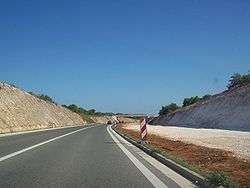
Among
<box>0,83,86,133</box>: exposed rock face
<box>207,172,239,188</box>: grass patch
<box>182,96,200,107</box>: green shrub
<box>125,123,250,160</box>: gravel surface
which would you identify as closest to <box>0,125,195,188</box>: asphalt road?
<box>207,172,239,188</box>: grass patch

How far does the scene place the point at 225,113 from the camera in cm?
8269

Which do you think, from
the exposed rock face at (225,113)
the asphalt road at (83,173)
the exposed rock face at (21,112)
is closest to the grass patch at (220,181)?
the asphalt road at (83,173)

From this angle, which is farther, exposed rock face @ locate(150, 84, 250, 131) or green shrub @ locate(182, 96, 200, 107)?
green shrub @ locate(182, 96, 200, 107)

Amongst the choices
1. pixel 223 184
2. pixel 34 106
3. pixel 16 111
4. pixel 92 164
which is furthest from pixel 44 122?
pixel 223 184

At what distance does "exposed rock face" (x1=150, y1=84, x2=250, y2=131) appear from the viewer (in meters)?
73.2

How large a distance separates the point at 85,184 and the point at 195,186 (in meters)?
2.55

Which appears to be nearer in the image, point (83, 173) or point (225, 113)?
point (83, 173)

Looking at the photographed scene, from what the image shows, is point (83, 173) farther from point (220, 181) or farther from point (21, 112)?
point (21, 112)

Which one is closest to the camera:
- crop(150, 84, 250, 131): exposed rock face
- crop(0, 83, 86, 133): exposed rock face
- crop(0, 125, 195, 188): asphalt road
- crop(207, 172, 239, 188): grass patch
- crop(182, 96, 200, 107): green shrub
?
crop(207, 172, 239, 188): grass patch

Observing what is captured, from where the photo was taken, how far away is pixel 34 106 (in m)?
106

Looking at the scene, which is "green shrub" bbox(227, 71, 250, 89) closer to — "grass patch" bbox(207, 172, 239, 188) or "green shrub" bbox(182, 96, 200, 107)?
"green shrub" bbox(182, 96, 200, 107)

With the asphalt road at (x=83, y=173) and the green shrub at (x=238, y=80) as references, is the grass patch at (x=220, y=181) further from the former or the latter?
the green shrub at (x=238, y=80)

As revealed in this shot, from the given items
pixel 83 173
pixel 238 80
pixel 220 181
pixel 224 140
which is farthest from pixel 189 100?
pixel 220 181

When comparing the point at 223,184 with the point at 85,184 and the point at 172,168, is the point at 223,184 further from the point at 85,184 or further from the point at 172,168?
the point at 172,168
